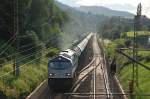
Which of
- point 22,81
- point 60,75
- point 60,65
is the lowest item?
point 22,81

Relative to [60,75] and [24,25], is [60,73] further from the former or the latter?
[24,25]

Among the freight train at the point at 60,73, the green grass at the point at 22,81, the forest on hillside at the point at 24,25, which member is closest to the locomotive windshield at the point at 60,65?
the freight train at the point at 60,73

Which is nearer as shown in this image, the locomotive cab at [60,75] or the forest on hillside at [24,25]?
the locomotive cab at [60,75]

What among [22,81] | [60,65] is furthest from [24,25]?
[60,65]

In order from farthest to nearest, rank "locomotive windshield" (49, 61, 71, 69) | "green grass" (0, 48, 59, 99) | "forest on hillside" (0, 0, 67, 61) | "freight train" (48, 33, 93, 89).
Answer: "forest on hillside" (0, 0, 67, 61) < "locomotive windshield" (49, 61, 71, 69) < "freight train" (48, 33, 93, 89) < "green grass" (0, 48, 59, 99)


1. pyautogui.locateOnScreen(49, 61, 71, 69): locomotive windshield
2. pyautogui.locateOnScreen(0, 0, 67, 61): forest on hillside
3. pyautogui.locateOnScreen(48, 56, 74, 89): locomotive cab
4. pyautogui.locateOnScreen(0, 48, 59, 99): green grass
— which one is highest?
pyautogui.locateOnScreen(0, 0, 67, 61): forest on hillside

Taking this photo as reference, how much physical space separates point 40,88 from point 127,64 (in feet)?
83.4

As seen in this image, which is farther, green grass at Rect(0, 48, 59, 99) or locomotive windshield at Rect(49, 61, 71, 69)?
locomotive windshield at Rect(49, 61, 71, 69)

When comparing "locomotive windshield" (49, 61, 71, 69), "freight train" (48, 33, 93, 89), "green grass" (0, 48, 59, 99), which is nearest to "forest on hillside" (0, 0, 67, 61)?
"green grass" (0, 48, 59, 99)

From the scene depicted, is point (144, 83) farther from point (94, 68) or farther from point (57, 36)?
point (57, 36)

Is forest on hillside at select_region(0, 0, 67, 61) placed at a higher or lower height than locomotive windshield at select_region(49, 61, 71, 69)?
higher

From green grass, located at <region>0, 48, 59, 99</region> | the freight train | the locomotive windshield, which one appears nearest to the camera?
green grass, located at <region>0, 48, 59, 99</region>

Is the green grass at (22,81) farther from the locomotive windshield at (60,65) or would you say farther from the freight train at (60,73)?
the locomotive windshield at (60,65)

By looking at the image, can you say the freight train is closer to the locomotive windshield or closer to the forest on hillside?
the locomotive windshield
